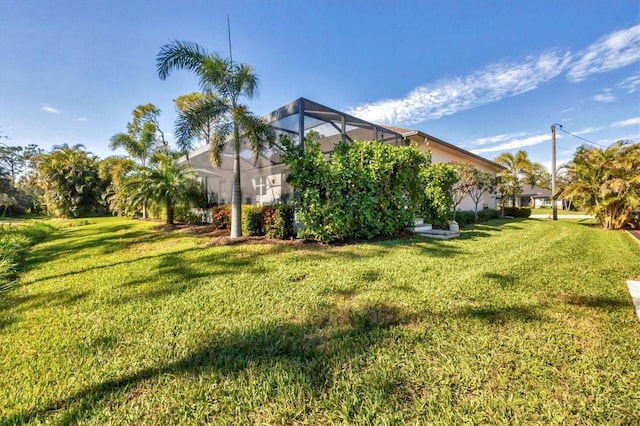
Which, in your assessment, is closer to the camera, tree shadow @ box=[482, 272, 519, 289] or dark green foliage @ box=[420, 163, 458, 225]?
tree shadow @ box=[482, 272, 519, 289]

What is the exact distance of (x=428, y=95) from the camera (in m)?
13.0

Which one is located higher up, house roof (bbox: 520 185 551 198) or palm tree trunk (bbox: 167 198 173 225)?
house roof (bbox: 520 185 551 198)

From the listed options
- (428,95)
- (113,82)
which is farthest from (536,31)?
(113,82)

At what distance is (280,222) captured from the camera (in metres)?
7.64

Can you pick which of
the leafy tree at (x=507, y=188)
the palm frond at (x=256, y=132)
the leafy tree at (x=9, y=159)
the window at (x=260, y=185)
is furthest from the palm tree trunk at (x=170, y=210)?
the leafy tree at (x=507, y=188)

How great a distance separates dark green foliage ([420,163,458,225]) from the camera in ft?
34.8

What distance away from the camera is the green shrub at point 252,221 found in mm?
8367

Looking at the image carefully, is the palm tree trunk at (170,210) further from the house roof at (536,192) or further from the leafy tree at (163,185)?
the house roof at (536,192)

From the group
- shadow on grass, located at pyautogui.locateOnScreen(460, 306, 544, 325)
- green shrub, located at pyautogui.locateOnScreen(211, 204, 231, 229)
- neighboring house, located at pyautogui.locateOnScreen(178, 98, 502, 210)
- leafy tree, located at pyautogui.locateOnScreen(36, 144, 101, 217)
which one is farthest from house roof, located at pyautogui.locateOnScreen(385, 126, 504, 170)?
leafy tree, located at pyautogui.locateOnScreen(36, 144, 101, 217)

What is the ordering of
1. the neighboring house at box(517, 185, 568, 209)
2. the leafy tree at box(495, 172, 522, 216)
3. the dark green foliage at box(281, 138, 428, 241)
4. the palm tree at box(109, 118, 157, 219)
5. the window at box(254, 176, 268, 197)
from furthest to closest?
the neighboring house at box(517, 185, 568, 209) → the palm tree at box(109, 118, 157, 219) → the leafy tree at box(495, 172, 522, 216) → the window at box(254, 176, 268, 197) → the dark green foliage at box(281, 138, 428, 241)

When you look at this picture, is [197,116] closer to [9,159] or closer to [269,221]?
[269,221]

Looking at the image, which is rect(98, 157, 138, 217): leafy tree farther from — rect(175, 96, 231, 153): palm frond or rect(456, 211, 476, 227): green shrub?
rect(456, 211, 476, 227): green shrub

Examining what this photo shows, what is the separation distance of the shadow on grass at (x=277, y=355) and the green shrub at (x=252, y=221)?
5788 millimetres

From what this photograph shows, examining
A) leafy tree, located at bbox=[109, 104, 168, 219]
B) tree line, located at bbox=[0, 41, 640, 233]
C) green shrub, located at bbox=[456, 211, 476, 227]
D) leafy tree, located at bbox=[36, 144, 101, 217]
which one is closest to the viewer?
tree line, located at bbox=[0, 41, 640, 233]
